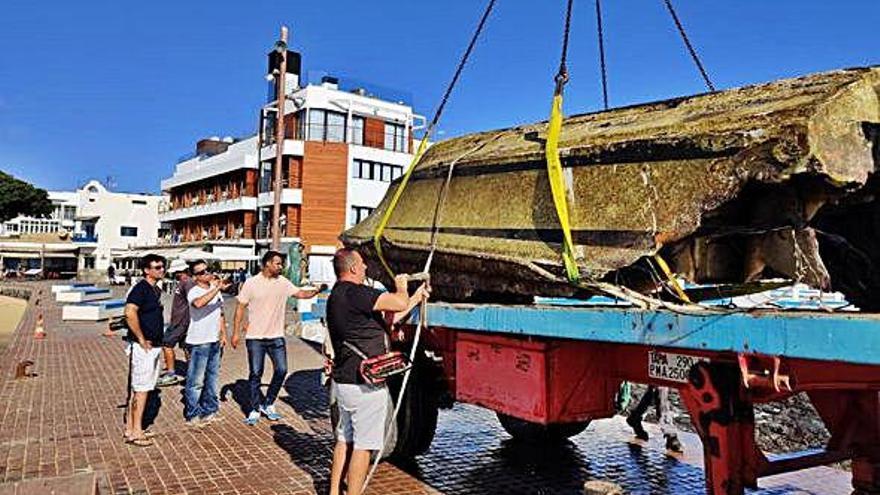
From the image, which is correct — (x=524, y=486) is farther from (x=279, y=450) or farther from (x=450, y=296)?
(x=279, y=450)

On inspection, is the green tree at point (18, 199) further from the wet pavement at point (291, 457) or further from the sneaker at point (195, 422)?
the sneaker at point (195, 422)

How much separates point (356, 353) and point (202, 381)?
3.65 m

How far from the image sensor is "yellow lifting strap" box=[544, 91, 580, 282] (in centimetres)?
387

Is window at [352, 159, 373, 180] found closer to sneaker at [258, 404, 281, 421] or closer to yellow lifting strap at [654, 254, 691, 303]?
sneaker at [258, 404, 281, 421]

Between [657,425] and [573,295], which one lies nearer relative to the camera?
[573,295]

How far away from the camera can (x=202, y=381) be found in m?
7.50

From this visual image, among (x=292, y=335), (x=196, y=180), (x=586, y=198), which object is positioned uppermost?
(x=196, y=180)

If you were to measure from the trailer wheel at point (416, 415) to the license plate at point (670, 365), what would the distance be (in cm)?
250

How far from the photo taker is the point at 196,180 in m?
50.7

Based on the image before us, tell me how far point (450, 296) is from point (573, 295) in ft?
3.87

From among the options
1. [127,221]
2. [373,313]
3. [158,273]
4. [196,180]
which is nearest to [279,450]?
[158,273]

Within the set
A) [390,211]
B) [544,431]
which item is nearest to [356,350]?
[390,211]

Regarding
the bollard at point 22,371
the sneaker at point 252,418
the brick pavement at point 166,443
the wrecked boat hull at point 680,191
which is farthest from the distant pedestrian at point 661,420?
the bollard at point 22,371

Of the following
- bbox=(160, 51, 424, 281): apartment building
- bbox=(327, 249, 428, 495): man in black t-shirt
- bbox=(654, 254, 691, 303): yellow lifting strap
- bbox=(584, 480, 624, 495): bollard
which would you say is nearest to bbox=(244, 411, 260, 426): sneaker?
bbox=(327, 249, 428, 495): man in black t-shirt
